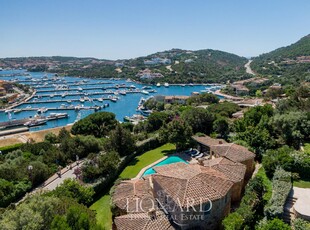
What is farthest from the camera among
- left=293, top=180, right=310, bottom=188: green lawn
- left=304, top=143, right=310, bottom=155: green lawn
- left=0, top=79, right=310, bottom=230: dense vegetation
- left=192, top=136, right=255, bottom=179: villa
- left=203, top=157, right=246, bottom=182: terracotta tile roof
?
left=304, top=143, right=310, bottom=155: green lawn

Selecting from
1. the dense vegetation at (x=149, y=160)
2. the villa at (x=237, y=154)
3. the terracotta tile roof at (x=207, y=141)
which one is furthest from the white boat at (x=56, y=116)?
the villa at (x=237, y=154)

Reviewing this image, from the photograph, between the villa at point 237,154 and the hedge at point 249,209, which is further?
the villa at point 237,154

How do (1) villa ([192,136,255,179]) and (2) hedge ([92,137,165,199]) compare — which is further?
(2) hedge ([92,137,165,199])

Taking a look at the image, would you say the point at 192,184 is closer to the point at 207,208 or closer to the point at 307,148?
the point at 207,208

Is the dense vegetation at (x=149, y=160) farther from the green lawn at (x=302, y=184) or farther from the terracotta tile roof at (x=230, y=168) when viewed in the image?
the terracotta tile roof at (x=230, y=168)

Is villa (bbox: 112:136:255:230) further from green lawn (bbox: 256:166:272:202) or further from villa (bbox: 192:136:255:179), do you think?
green lawn (bbox: 256:166:272:202)

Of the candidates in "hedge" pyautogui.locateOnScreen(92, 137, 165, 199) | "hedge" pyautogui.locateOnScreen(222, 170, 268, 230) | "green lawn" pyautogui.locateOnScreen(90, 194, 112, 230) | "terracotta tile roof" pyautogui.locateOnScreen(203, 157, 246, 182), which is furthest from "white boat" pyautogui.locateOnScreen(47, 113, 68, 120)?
"hedge" pyautogui.locateOnScreen(222, 170, 268, 230)
